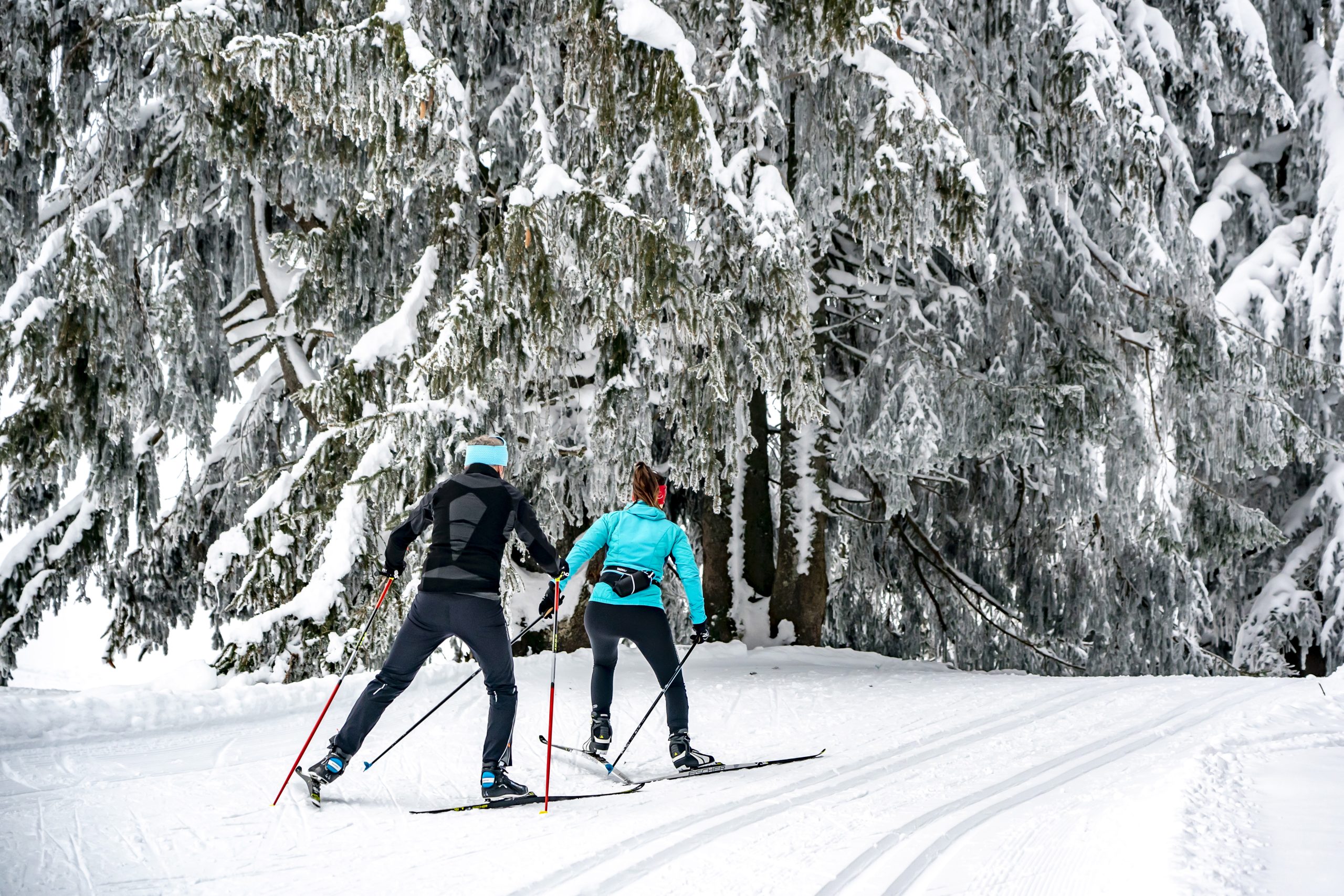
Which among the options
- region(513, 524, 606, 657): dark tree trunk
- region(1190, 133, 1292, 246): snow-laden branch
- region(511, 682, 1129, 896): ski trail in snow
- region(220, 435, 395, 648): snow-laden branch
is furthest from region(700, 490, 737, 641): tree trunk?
region(1190, 133, 1292, 246): snow-laden branch

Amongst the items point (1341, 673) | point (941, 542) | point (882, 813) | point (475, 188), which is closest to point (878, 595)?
point (941, 542)

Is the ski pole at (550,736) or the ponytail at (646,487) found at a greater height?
the ponytail at (646,487)

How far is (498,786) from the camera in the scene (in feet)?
15.1

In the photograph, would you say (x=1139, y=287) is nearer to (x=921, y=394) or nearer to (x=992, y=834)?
(x=921, y=394)

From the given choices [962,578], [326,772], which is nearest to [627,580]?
[326,772]

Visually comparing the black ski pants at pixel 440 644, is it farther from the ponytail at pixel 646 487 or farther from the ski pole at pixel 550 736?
the ponytail at pixel 646 487

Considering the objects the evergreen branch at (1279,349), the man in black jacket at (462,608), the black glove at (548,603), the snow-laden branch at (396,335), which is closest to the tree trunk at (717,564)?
the snow-laden branch at (396,335)

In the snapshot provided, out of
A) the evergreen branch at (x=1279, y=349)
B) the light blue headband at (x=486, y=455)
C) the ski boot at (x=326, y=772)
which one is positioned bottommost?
the ski boot at (x=326, y=772)

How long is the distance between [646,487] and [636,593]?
0.56 metres

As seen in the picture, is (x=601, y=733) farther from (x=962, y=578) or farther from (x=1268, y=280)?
(x=1268, y=280)

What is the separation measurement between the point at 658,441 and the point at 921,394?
228cm

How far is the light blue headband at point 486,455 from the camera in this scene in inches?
192

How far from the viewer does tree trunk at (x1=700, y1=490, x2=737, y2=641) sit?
10438 mm

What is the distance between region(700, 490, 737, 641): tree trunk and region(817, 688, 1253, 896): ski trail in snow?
173 inches
